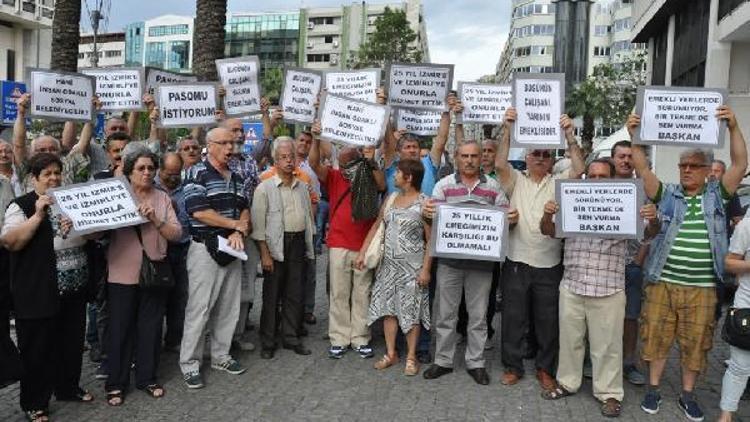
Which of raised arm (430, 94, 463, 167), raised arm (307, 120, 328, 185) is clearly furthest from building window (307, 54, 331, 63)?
raised arm (307, 120, 328, 185)

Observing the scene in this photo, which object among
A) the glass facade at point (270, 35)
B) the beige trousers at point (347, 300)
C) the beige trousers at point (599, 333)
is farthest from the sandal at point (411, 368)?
the glass facade at point (270, 35)

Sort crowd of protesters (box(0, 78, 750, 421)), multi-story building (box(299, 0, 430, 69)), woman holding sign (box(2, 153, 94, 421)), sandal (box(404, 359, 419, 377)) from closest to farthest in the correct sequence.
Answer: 1. woman holding sign (box(2, 153, 94, 421))
2. crowd of protesters (box(0, 78, 750, 421))
3. sandal (box(404, 359, 419, 377))
4. multi-story building (box(299, 0, 430, 69))

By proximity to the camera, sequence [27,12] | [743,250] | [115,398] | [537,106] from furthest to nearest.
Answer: [27,12] < [537,106] < [115,398] < [743,250]

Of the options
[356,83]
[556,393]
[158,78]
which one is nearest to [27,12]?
[158,78]

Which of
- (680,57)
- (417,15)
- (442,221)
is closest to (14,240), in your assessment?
(442,221)

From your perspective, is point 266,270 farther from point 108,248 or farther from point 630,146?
point 630,146

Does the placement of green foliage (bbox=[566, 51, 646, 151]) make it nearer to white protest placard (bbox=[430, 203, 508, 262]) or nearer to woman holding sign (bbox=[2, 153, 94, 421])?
white protest placard (bbox=[430, 203, 508, 262])

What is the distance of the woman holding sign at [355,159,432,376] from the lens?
20.5ft

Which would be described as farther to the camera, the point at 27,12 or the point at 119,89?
the point at 27,12

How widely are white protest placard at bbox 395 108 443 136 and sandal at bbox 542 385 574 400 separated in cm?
320

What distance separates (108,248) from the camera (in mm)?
5430

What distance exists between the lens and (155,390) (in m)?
5.57

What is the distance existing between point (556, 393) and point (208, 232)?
315 centimetres

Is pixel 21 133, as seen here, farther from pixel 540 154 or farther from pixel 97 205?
pixel 540 154
